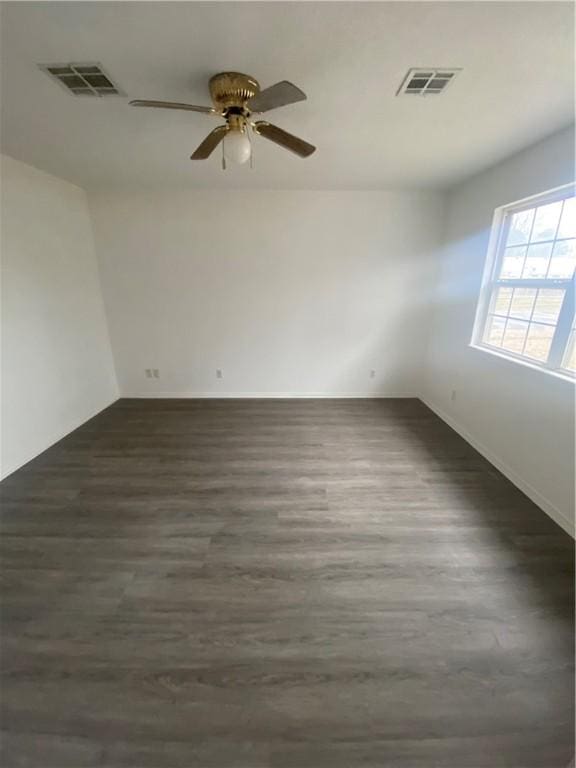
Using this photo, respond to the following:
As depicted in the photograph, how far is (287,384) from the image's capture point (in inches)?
→ 169

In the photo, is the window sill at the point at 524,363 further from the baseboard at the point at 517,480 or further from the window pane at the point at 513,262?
the baseboard at the point at 517,480

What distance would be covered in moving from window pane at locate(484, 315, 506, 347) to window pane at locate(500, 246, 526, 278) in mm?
411

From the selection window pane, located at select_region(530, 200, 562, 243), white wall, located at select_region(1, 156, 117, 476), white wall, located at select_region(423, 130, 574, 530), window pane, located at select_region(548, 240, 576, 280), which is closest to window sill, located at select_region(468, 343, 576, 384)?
white wall, located at select_region(423, 130, 574, 530)

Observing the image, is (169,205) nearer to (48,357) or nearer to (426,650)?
(48,357)

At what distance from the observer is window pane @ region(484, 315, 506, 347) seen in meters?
2.96

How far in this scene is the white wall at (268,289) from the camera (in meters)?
3.66

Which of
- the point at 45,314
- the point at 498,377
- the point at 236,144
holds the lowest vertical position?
the point at 498,377

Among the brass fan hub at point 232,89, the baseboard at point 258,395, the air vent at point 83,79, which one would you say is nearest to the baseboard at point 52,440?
the baseboard at point 258,395

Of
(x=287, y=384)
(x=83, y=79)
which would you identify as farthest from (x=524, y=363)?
(x=83, y=79)

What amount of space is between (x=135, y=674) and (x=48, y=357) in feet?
9.46

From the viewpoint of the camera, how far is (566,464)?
2074 mm

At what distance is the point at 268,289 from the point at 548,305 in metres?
2.78

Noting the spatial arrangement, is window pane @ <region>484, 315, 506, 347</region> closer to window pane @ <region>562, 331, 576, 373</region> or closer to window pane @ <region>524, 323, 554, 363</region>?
window pane @ <region>524, 323, 554, 363</region>

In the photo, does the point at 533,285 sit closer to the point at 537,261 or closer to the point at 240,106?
the point at 537,261
